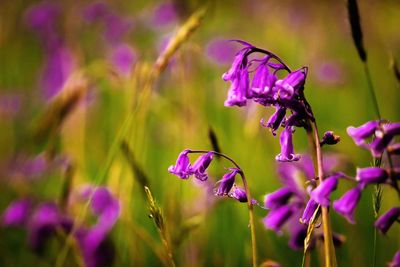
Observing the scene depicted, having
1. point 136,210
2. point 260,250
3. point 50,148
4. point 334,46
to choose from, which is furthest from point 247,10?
point 50,148

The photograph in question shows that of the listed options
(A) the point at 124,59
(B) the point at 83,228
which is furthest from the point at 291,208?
(A) the point at 124,59

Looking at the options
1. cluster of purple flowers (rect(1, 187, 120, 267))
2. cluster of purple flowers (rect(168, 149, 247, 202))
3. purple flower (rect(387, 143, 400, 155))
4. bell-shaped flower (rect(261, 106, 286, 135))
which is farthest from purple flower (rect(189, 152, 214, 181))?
cluster of purple flowers (rect(1, 187, 120, 267))

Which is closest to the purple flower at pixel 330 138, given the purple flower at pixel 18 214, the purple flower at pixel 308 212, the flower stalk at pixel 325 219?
the flower stalk at pixel 325 219

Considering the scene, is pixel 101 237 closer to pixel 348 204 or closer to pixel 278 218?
pixel 278 218

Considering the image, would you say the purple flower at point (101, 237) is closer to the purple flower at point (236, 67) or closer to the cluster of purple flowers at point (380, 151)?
the purple flower at point (236, 67)

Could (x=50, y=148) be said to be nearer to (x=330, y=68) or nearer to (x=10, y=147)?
(x=10, y=147)

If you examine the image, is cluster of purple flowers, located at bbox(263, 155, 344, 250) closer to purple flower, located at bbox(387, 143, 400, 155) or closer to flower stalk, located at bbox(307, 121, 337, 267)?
flower stalk, located at bbox(307, 121, 337, 267)
